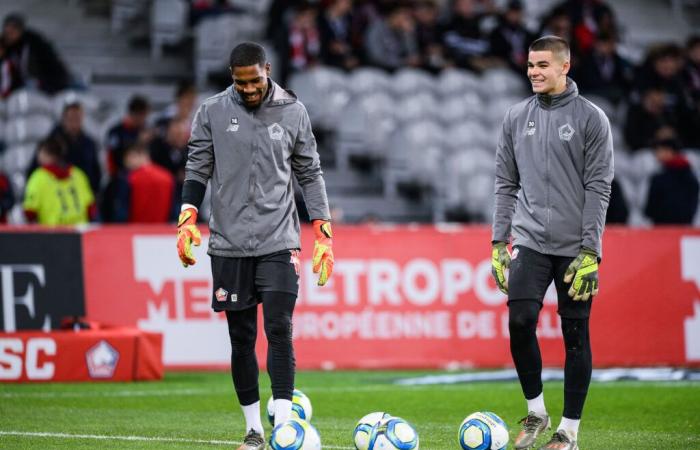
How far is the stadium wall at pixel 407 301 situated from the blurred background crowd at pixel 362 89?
1.93m

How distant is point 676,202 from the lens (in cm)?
1695

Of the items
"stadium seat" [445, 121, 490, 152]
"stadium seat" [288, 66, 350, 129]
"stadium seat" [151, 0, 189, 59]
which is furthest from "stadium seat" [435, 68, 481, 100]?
"stadium seat" [151, 0, 189, 59]

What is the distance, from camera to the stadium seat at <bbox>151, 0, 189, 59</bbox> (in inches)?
819

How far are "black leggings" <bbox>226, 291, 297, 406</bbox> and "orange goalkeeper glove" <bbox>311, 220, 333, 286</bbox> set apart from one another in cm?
25

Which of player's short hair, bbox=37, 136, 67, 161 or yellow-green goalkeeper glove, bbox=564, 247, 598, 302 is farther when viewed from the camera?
player's short hair, bbox=37, 136, 67, 161

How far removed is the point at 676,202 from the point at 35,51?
872 centimetres

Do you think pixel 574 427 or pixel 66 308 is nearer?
pixel 574 427

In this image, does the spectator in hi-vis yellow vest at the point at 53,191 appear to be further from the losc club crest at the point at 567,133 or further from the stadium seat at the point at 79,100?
the losc club crest at the point at 567,133

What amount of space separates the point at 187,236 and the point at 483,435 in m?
2.03

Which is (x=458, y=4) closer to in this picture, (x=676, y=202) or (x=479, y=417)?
(x=676, y=202)

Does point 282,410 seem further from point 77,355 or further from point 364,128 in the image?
point 364,128

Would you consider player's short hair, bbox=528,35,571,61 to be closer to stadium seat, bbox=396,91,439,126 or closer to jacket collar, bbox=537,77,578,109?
jacket collar, bbox=537,77,578,109

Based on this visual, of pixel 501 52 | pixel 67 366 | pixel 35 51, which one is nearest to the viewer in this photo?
pixel 67 366

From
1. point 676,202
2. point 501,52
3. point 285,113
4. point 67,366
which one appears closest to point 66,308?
point 67,366
